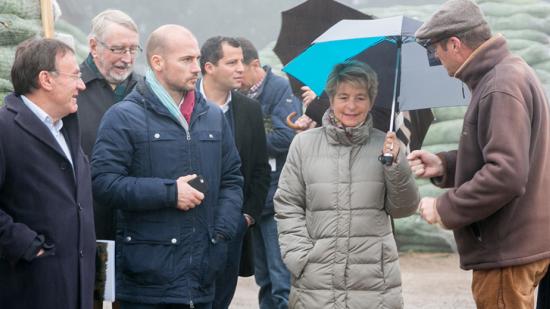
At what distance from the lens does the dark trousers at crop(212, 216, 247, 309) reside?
5512 millimetres

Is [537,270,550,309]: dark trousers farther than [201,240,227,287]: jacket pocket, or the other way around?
[201,240,227,287]: jacket pocket

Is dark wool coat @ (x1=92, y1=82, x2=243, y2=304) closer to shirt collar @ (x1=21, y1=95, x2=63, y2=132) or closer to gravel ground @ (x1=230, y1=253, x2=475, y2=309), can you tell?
shirt collar @ (x1=21, y1=95, x2=63, y2=132)

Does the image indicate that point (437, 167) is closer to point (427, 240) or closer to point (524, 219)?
point (524, 219)

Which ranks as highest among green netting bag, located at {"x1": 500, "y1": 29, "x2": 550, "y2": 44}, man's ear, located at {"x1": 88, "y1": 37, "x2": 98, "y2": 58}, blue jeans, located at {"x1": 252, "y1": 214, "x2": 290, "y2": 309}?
man's ear, located at {"x1": 88, "y1": 37, "x2": 98, "y2": 58}

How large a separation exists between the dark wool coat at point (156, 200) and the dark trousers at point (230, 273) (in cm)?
66

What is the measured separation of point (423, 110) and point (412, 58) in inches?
19.2

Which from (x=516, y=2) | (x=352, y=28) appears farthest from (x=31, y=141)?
(x=516, y=2)

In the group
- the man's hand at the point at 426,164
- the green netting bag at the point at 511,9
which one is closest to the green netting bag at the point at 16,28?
the man's hand at the point at 426,164

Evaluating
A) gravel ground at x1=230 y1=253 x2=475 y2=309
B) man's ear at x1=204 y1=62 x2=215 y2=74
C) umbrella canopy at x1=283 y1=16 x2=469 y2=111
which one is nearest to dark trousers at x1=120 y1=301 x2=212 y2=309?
umbrella canopy at x1=283 y1=16 x2=469 y2=111

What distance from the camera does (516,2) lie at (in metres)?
11.6

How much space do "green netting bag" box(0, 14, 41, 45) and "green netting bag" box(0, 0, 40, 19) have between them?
0.03m

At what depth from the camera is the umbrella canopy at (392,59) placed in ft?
15.8

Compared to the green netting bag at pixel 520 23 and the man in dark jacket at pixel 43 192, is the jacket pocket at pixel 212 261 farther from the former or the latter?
the green netting bag at pixel 520 23

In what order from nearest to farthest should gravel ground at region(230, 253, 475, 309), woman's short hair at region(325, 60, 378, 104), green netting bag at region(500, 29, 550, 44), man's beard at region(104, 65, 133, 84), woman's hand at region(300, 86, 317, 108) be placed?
1. woman's short hair at region(325, 60, 378, 104)
2. man's beard at region(104, 65, 133, 84)
3. woman's hand at region(300, 86, 317, 108)
4. gravel ground at region(230, 253, 475, 309)
5. green netting bag at region(500, 29, 550, 44)
